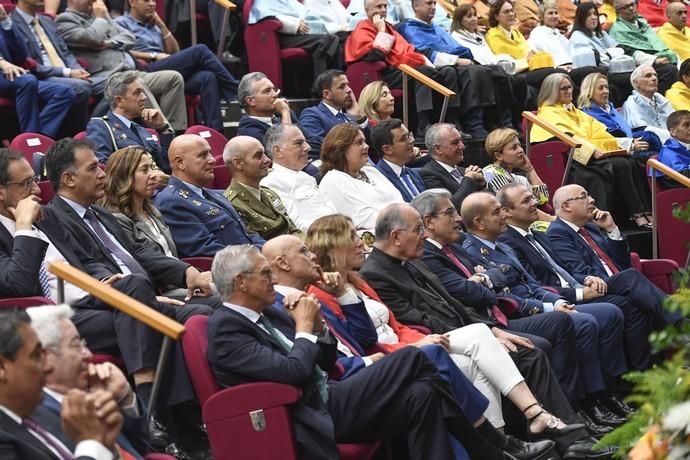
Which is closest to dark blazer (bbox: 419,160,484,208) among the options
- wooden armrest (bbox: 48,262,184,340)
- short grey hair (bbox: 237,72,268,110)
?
short grey hair (bbox: 237,72,268,110)

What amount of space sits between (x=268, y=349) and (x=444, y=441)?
73 cm

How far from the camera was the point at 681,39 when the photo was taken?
11.6 m

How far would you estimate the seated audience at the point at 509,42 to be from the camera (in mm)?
10297

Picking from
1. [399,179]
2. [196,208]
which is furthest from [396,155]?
[196,208]

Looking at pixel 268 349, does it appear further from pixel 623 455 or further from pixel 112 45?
pixel 112 45

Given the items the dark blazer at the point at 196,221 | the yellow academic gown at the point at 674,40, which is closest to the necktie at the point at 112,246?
the dark blazer at the point at 196,221

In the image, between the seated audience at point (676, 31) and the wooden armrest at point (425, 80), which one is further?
the seated audience at point (676, 31)

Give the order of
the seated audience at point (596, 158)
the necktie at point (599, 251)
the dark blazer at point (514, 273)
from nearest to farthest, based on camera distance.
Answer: the dark blazer at point (514, 273) → the necktie at point (599, 251) → the seated audience at point (596, 158)

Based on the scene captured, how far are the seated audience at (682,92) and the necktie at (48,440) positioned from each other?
7735 millimetres

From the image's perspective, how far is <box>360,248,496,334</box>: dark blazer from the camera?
5.65 metres

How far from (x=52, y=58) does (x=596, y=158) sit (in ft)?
12.3

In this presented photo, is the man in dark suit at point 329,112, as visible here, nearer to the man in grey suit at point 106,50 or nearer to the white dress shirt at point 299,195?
the man in grey suit at point 106,50

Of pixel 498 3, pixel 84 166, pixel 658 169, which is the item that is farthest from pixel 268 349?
pixel 498 3

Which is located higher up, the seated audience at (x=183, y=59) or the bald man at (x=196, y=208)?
the bald man at (x=196, y=208)
